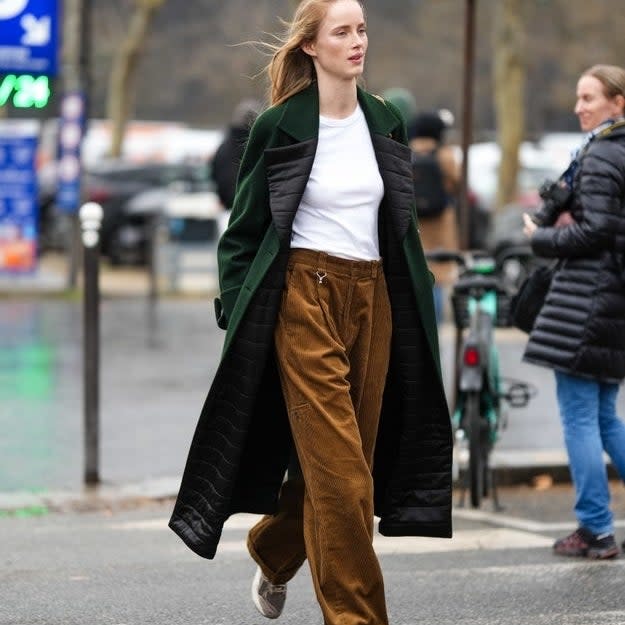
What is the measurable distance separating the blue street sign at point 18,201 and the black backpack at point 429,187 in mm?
8773

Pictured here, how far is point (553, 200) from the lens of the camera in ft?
23.1

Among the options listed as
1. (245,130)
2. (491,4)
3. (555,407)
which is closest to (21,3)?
(555,407)

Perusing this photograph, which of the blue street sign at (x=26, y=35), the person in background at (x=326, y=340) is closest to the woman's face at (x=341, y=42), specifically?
the person in background at (x=326, y=340)

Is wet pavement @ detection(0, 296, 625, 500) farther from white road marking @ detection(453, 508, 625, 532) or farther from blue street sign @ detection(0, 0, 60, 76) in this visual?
blue street sign @ detection(0, 0, 60, 76)

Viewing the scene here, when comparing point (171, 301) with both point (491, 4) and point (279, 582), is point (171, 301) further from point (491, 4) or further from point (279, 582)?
point (491, 4)

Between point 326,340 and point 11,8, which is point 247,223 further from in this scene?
point 11,8

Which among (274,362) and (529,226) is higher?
(529,226)

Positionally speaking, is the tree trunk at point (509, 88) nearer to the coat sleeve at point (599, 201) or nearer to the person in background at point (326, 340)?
the coat sleeve at point (599, 201)

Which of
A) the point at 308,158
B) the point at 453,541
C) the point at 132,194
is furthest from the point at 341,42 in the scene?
the point at 132,194

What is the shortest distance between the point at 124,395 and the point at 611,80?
5.65 meters

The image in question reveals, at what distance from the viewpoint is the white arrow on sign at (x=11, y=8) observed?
11289 millimetres

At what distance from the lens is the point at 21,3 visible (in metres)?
11.5

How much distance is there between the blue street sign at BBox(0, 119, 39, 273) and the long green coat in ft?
46.5

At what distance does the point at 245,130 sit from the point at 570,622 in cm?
195
